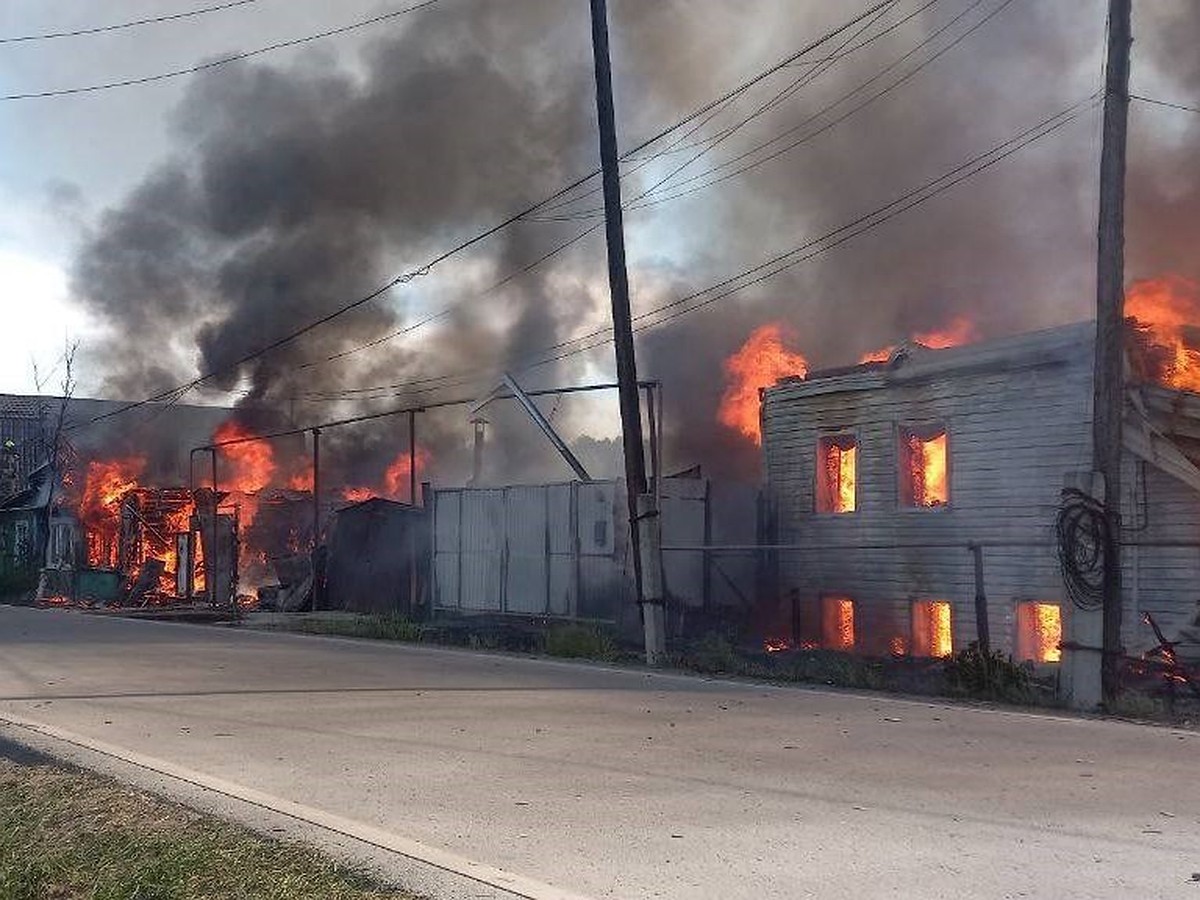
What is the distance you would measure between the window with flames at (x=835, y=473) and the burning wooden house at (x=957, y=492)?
0.07 ft

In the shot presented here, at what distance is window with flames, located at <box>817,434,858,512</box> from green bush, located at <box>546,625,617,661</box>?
192 inches

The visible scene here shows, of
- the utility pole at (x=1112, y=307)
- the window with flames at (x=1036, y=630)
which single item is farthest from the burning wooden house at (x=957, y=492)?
the utility pole at (x=1112, y=307)

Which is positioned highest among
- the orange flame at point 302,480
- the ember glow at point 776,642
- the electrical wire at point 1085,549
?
the orange flame at point 302,480

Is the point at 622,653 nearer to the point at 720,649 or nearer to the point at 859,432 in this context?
the point at 720,649

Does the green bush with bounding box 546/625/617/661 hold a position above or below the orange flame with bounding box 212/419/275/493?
below

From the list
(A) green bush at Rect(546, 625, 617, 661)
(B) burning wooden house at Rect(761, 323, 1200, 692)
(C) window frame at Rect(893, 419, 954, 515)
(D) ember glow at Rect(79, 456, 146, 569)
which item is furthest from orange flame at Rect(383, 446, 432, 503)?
(A) green bush at Rect(546, 625, 617, 661)

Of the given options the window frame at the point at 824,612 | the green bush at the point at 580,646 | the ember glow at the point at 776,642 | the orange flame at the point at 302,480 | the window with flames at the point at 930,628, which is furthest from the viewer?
the orange flame at the point at 302,480

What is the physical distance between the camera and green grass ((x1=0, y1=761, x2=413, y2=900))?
417 centimetres

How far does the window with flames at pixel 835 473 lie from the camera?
17.9m

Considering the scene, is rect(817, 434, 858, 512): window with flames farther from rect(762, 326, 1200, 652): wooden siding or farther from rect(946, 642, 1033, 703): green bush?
rect(946, 642, 1033, 703): green bush

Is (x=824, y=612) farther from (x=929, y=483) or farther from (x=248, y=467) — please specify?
(x=248, y=467)

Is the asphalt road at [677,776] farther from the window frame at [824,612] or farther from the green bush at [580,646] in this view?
the window frame at [824,612]

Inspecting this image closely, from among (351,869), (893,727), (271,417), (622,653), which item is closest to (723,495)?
(622,653)

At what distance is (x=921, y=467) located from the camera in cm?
1702
